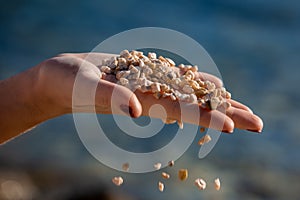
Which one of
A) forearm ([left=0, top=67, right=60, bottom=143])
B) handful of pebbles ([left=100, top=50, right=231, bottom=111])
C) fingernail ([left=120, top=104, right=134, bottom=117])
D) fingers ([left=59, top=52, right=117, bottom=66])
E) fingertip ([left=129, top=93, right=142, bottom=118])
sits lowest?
forearm ([left=0, top=67, right=60, bottom=143])

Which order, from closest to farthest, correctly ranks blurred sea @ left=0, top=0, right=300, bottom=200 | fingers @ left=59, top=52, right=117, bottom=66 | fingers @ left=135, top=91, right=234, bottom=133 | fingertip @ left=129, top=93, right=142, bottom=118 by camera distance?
fingertip @ left=129, top=93, right=142, bottom=118 < fingers @ left=135, top=91, right=234, bottom=133 < fingers @ left=59, top=52, right=117, bottom=66 < blurred sea @ left=0, top=0, right=300, bottom=200

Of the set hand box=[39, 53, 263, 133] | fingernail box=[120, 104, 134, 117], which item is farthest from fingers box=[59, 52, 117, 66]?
fingernail box=[120, 104, 134, 117]

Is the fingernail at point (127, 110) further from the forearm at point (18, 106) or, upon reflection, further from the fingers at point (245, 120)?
the forearm at point (18, 106)

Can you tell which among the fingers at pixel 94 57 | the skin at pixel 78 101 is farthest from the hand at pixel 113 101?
the fingers at pixel 94 57

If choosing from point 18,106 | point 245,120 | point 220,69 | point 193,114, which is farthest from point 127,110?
point 220,69

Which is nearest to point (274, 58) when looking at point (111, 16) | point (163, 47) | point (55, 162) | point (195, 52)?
point (195, 52)

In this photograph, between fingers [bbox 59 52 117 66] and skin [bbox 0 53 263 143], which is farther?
fingers [bbox 59 52 117 66]

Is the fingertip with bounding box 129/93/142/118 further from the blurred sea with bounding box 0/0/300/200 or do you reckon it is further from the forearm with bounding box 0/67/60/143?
the blurred sea with bounding box 0/0/300/200

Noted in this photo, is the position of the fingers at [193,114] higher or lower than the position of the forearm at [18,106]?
higher

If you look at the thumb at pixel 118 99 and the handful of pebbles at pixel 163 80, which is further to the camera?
the handful of pebbles at pixel 163 80

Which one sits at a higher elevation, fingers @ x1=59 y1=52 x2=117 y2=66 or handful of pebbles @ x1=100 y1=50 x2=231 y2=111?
handful of pebbles @ x1=100 y1=50 x2=231 y2=111
